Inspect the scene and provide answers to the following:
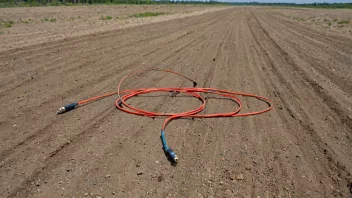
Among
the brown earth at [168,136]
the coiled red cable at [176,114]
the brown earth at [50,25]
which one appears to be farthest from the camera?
the brown earth at [50,25]

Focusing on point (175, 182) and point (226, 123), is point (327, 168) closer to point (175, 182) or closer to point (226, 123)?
point (226, 123)

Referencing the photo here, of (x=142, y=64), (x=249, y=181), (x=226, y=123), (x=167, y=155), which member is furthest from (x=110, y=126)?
(x=142, y=64)

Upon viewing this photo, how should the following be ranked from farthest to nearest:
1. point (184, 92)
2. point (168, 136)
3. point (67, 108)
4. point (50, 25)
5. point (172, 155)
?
1. point (50, 25)
2. point (184, 92)
3. point (67, 108)
4. point (168, 136)
5. point (172, 155)

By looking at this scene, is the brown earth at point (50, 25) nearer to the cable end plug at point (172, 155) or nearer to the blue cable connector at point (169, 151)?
the blue cable connector at point (169, 151)

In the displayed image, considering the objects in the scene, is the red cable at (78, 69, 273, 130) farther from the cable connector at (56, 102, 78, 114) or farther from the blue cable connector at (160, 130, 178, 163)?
the blue cable connector at (160, 130, 178, 163)

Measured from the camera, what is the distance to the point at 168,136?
4191mm

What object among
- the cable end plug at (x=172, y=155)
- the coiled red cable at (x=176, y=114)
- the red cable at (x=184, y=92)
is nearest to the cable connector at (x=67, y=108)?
the coiled red cable at (x=176, y=114)

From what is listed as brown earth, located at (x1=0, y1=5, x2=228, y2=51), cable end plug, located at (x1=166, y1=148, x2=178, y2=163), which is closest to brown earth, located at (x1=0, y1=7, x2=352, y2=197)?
cable end plug, located at (x1=166, y1=148, x2=178, y2=163)

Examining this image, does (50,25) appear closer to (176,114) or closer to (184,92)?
(184,92)

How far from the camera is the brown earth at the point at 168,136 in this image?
314 centimetres

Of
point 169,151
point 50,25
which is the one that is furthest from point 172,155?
point 50,25

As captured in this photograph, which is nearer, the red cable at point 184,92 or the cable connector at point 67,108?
the cable connector at point 67,108

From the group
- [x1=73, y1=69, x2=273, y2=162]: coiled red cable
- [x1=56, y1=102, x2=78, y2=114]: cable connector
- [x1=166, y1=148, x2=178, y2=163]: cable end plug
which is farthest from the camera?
[x1=73, y1=69, x2=273, y2=162]: coiled red cable

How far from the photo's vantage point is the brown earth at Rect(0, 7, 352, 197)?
3.14 meters
